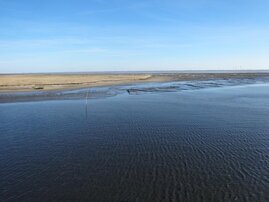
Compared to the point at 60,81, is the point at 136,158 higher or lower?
lower

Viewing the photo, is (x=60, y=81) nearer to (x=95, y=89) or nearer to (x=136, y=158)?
(x=95, y=89)

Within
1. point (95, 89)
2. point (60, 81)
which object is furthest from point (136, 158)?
point (60, 81)

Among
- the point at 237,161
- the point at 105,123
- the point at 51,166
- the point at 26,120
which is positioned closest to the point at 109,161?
the point at 51,166

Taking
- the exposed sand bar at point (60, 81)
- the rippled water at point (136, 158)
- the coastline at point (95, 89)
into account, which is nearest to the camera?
the rippled water at point (136, 158)

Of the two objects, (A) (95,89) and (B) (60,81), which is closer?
(A) (95,89)

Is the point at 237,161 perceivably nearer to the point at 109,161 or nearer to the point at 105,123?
the point at 109,161

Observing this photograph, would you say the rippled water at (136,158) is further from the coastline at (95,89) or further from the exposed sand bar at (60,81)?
the exposed sand bar at (60,81)

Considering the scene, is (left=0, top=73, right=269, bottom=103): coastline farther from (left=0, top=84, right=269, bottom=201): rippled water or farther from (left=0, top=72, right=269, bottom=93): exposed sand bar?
(left=0, top=84, right=269, bottom=201): rippled water

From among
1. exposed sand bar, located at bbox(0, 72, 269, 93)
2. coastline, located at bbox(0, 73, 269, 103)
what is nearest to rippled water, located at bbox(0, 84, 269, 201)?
coastline, located at bbox(0, 73, 269, 103)

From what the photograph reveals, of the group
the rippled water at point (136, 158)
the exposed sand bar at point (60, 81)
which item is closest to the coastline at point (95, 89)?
the exposed sand bar at point (60, 81)
